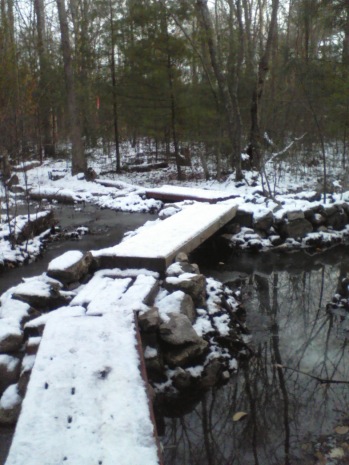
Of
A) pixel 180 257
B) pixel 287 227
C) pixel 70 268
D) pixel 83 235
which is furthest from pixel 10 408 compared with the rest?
pixel 287 227

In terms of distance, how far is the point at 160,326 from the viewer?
4602mm

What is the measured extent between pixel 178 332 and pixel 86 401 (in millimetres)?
1616

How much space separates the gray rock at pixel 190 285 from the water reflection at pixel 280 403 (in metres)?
0.65

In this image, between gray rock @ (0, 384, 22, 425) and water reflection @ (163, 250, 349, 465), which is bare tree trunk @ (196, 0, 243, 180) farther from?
gray rock @ (0, 384, 22, 425)

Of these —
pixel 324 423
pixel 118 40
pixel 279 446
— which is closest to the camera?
pixel 279 446

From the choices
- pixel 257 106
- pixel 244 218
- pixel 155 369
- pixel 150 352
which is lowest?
pixel 155 369

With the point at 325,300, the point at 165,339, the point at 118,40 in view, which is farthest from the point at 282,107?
the point at 165,339

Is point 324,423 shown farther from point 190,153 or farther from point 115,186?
point 190,153

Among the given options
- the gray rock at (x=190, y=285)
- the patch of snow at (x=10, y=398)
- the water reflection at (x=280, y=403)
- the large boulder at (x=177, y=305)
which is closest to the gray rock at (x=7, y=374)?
the patch of snow at (x=10, y=398)

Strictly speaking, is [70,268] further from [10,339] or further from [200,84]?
[200,84]

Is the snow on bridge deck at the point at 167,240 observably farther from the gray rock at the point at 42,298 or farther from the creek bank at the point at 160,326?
the gray rock at the point at 42,298

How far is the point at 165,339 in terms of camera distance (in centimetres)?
455

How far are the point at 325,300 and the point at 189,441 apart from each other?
330cm

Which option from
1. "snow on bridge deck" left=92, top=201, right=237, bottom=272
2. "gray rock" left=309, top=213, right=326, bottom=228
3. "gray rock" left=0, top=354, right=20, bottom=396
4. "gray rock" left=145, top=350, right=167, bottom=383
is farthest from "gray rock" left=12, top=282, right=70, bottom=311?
→ "gray rock" left=309, top=213, right=326, bottom=228
